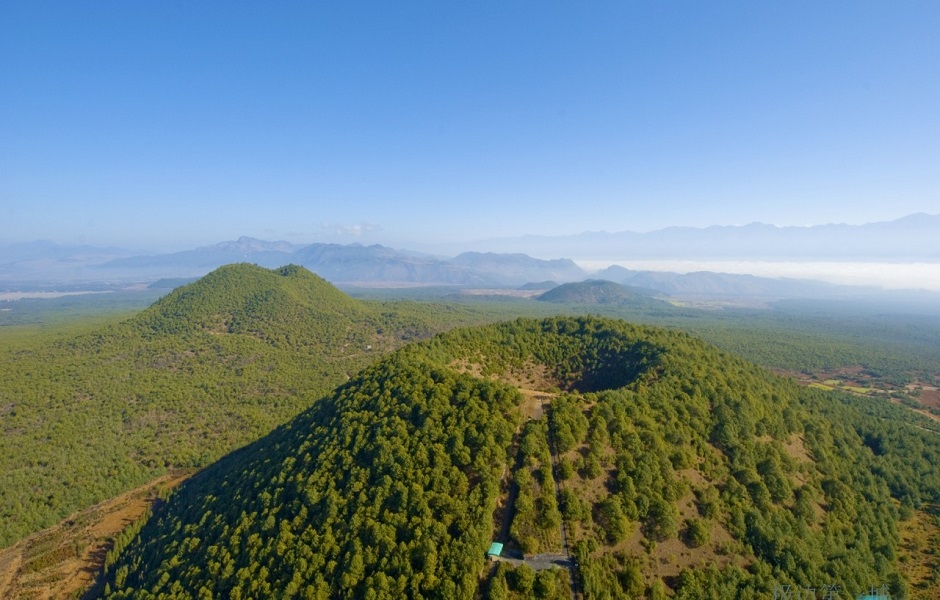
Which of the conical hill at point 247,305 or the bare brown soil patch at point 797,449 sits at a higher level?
the conical hill at point 247,305

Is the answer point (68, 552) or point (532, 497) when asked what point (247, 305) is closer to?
point (68, 552)

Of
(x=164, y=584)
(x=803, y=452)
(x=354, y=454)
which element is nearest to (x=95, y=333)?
(x=164, y=584)

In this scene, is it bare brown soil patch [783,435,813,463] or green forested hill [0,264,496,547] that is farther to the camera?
green forested hill [0,264,496,547]

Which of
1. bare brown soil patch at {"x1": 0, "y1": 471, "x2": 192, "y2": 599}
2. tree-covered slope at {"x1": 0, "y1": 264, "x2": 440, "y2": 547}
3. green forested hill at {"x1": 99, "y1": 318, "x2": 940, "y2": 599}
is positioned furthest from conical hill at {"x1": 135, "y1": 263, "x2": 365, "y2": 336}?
green forested hill at {"x1": 99, "y1": 318, "x2": 940, "y2": 599}

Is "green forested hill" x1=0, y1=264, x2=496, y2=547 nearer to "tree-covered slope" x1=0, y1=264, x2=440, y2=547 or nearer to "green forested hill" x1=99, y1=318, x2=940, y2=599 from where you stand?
"tree-covered slope" x1=0, y1=264, x2=440, y2=547

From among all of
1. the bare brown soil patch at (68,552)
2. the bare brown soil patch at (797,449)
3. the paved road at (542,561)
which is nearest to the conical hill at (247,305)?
the bare brown soil patch at (68,552)

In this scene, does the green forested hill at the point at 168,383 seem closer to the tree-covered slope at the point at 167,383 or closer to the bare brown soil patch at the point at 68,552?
the tree-covered slope at the point at 167,383
